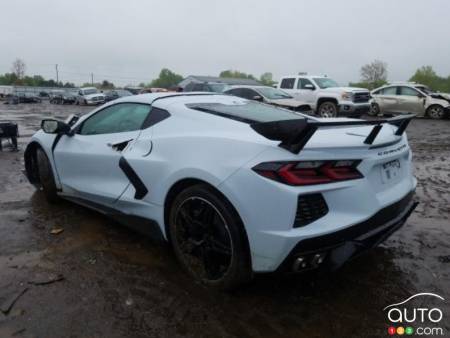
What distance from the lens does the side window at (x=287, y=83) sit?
15735 mm

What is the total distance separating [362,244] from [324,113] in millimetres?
12837

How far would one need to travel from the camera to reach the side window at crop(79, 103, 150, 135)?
3445 millimetres

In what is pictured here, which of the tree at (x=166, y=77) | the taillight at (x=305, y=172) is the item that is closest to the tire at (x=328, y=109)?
the taillight at (x=305, y=172)

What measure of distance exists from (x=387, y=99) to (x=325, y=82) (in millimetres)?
4057

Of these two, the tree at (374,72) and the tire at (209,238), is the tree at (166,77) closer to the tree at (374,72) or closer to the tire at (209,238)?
the tree at (374,72)

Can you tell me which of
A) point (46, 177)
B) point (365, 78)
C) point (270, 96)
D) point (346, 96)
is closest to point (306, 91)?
point (346, 96)

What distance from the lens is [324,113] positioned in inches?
579

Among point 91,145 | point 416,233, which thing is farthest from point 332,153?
point 91,145

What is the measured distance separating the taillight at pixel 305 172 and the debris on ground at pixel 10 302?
6.12 ft

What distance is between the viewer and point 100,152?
3619 millimetres

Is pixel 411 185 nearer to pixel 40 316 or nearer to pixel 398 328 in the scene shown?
pixel 398 328

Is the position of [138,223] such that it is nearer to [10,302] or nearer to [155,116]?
[155,116]

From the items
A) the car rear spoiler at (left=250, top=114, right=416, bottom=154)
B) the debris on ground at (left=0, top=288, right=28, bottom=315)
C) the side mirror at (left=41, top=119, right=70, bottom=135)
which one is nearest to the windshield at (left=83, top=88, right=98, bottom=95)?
the side mirror at (left=41, top=119, right=70, bottom=135)

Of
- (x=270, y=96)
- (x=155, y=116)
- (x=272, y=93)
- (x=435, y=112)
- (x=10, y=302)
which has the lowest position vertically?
(x=10, y=302)
